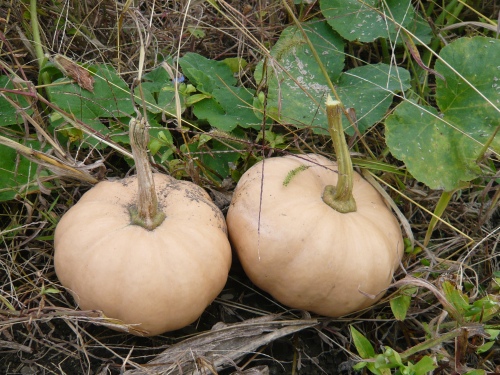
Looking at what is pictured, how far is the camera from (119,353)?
5.71 ft

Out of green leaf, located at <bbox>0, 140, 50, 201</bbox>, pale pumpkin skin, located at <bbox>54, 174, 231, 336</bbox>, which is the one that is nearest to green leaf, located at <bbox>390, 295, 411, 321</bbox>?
pale pumpkin skin, located at <bbox>54, 174, 231, 336</bbox>

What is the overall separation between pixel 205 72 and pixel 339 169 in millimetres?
779

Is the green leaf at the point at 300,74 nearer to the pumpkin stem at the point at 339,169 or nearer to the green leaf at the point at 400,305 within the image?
the pumpkin stem at the point at 339,169

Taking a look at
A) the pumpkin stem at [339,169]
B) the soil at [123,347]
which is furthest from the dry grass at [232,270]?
the pumpkin stem at [339,169]

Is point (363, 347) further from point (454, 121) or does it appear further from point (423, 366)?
point (454, 121)

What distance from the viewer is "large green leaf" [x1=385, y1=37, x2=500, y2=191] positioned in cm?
186

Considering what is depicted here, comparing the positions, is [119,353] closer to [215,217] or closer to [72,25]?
[215,217]

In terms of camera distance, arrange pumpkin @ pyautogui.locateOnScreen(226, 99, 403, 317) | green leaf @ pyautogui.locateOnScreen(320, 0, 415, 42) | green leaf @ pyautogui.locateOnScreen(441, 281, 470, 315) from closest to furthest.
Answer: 1. green leaf @ pyautogui.locateOnScreen(441, 281, 470, 315)
2. pumpkin @ pyautogui.locateOnScreen(226, 99, 403, 317)
3. green leaf @ pyautogui.locateOnScreen(320, 0, 415, 42)

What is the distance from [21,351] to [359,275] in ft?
3.36

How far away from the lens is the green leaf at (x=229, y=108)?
2.07 metres

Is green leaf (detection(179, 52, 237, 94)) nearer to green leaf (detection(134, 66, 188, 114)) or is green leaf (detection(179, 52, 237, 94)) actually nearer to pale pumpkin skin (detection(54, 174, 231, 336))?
green leaf (detection(134, 66, 188, 114))

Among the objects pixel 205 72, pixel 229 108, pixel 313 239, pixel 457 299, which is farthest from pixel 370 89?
pixel 457 299

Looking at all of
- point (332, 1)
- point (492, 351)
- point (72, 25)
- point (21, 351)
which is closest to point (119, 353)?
point (21, 351)

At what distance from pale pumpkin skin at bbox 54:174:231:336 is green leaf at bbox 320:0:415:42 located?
100 cm
